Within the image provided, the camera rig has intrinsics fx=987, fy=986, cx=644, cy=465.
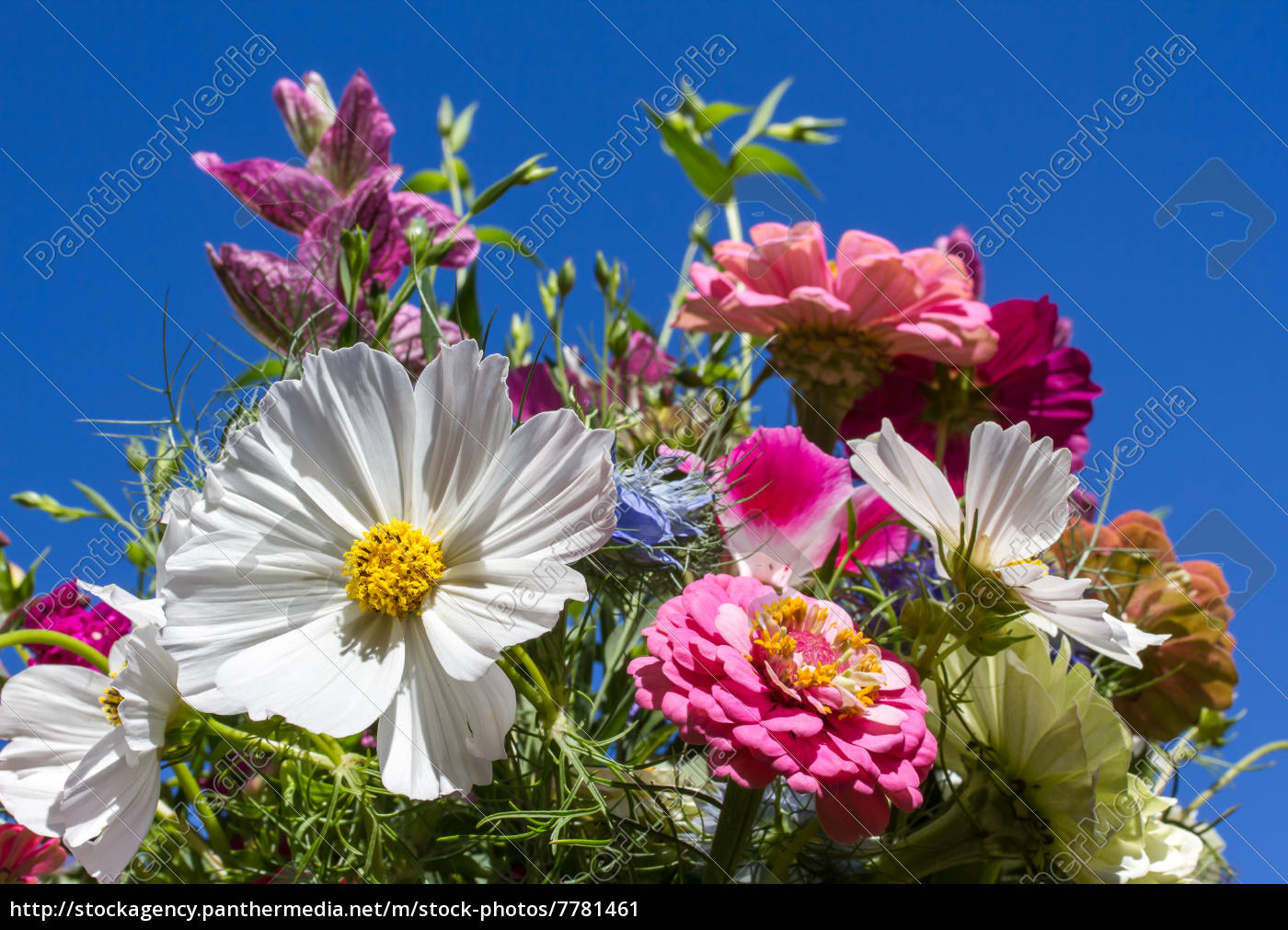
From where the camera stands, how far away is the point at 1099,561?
0.67 meters

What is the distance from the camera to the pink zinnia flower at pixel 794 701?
1.26ft

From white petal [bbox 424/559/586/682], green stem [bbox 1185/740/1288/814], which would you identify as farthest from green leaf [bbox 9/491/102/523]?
green stem [bbox 1185/740/1288/814]

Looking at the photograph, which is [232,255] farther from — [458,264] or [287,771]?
[287,771]

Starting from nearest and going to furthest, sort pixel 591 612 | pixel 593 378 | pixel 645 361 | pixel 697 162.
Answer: pixel 591 612 < pixel 593 378 < pixel 645 361 < pixel 697 162

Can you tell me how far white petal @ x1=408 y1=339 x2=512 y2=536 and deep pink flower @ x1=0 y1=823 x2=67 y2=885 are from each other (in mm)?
344

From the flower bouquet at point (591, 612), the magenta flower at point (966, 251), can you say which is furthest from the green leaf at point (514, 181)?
the magenta flower at point (966, 251)

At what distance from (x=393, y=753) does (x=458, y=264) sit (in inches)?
14.4

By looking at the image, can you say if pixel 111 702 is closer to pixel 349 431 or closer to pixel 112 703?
pixel 112 703

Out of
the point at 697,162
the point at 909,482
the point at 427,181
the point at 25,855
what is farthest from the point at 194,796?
the point at 697,162

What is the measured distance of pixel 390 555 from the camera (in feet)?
1.35

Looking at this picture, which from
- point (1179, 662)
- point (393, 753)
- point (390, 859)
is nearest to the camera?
point (393, 753)

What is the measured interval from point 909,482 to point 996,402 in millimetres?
320

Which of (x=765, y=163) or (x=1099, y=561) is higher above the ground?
(x=765, y=163)
